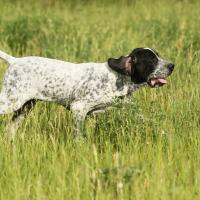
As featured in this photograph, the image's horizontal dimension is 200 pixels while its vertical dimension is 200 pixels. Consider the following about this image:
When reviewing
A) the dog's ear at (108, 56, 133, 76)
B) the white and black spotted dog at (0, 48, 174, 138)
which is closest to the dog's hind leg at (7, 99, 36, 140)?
the white and black spotted dog at (0, 48, 174, 138)

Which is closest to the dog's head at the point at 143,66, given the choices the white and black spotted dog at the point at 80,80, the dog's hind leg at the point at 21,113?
the white and black spotted dog at the point at 80,80

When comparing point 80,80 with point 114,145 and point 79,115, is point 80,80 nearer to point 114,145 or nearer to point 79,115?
point 79,115

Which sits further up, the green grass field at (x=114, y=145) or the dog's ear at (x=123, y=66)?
the dog's ear at (x=123, y=66)

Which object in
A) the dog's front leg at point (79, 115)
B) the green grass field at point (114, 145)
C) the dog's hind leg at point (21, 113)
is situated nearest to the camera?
the green grass field at point (114, 145)

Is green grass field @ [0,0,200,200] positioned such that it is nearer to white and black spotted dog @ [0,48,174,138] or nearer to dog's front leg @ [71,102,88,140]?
dog's front leg @ [71,102,88,140]

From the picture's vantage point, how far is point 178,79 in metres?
7.43

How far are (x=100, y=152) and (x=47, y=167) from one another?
0.66 meters

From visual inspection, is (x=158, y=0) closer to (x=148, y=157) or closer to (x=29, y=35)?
(x=29, y=35)

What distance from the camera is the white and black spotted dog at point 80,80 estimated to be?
5660mm

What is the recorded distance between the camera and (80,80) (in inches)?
227

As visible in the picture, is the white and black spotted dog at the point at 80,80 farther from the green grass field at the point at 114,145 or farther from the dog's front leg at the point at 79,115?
the green grass field at the point at 114,145

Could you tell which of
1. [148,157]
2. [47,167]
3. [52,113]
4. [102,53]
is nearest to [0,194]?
[47,167]

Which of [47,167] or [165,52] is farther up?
[165,52]

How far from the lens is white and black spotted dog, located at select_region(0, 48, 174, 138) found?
18.6ft
